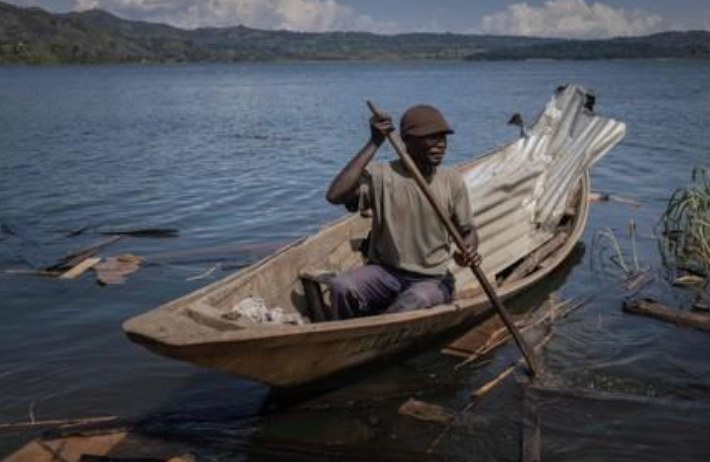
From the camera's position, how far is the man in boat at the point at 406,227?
5945mm

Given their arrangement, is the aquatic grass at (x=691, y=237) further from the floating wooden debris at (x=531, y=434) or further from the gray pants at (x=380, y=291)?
the gray pants at (x=380, y=291)

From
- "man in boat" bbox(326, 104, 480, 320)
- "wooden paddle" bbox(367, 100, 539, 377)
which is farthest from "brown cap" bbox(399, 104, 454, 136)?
"wooden paddle" bbox(367, 100, 539, 377)

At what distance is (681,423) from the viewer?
5926 millimetres

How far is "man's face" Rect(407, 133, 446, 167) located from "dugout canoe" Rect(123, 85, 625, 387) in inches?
47.0

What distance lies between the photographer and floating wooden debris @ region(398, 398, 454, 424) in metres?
6.04

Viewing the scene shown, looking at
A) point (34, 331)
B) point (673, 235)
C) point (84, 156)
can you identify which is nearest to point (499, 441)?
point (34, 331)

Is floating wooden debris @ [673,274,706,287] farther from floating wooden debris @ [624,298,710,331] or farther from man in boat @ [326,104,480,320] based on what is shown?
man in boat @ [326,104,480,320]

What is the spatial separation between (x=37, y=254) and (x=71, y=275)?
1.75m

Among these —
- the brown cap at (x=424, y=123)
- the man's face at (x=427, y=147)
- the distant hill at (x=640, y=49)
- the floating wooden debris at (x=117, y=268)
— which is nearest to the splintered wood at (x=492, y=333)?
the man's face at (x=427, y=147)

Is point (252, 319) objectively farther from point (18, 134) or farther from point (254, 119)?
point (254, 119)

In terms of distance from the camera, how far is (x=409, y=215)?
20.0 ft

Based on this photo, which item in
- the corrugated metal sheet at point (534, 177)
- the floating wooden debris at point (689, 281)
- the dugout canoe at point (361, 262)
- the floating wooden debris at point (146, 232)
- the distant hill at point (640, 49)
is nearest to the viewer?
the dugout canoe at point (361, 262)

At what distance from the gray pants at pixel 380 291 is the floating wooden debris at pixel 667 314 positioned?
3194mm

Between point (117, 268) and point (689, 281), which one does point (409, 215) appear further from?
point (117, 268)
